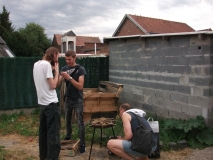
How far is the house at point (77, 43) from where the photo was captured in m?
43.8

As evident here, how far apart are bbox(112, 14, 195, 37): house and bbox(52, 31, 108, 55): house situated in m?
5.69

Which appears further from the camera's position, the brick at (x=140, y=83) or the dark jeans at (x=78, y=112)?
the brick at (x=140, y=83)

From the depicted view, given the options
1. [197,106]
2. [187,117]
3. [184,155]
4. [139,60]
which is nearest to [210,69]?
[197,106]

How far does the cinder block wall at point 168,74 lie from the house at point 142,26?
21747mm

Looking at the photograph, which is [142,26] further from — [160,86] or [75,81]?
[75,81]

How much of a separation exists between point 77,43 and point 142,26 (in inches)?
818

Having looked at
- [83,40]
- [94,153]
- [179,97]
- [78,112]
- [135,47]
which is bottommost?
[94,153]

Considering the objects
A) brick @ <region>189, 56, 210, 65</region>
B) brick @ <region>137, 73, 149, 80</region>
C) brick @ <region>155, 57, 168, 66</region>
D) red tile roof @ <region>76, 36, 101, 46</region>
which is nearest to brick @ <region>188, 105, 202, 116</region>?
brick @ <region>189, 56, 210, 65</region>

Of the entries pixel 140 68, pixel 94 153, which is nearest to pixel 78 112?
pixel 94 153

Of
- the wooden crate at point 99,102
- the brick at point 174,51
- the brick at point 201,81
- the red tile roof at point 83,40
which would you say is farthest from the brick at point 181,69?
the red tile roof at point 83,40

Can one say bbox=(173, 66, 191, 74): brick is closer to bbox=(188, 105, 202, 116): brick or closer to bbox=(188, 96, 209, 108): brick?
bbox=(188, 96, 209, 108): brick

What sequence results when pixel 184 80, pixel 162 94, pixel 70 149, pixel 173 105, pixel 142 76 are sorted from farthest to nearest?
pixel 142 76
pixel 162 94
pixel 173 105
pixel 184 80
pixel 70 149

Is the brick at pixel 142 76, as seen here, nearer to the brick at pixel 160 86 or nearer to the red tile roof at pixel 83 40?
the brick at pixel 160 86

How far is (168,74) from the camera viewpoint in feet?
22.3
